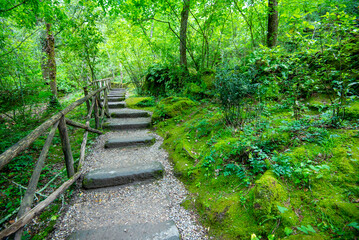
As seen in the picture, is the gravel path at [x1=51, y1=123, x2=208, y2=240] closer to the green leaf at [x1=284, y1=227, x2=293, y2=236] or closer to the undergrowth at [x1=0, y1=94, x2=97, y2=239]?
the undergrowth at [x1=0, y1=94, x2=97, y2=239]

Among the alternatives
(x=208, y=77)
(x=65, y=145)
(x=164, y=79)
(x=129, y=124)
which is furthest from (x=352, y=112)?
(x=164, y=79)

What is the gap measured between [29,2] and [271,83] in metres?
6.10

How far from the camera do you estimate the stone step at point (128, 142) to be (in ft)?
14.1

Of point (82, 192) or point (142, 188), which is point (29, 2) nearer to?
point (82, 192)

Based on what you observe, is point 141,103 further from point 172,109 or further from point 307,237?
point 307,237

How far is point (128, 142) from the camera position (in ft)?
14.4

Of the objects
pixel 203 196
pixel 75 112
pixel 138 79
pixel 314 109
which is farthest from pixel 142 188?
pixel 138 79

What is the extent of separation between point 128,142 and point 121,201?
6.22 ft

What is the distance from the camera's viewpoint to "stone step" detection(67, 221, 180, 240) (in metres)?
2.04

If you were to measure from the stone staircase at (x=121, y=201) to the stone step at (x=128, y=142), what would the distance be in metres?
0.03

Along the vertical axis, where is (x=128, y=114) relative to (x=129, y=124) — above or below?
above

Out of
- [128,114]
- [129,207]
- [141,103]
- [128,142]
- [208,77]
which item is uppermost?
[208,77]

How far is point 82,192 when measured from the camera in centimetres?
285

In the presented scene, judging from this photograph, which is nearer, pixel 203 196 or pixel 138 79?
pixel 203 196
